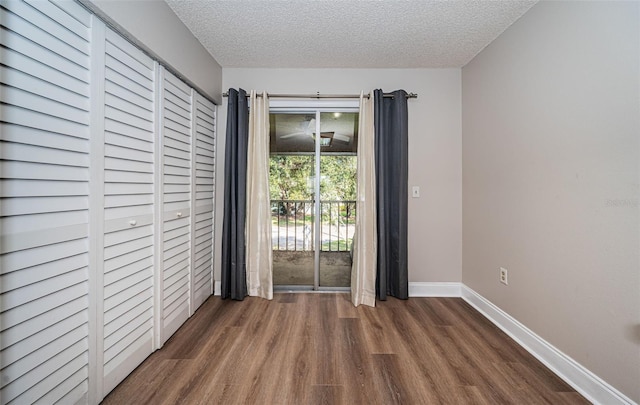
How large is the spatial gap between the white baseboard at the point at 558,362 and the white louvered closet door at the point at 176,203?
8.62ft

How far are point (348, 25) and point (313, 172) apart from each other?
1391 mm

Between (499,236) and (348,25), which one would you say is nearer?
(348,25)

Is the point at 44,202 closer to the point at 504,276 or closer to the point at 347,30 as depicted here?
Answer: the point at 347,30

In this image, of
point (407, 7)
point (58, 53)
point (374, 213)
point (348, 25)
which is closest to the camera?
point (58, 53)

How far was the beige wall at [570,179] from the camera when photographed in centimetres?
123

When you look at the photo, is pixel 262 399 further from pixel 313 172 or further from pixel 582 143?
pixel 582 143

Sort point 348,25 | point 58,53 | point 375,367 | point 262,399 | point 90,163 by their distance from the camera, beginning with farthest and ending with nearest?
point 348,25 → point 375,367 → point 262,399 → point 90,163 → point 58,53

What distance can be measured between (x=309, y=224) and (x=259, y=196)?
730 millimetres

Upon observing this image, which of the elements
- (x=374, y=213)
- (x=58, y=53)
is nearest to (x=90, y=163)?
(x=58, y=53)

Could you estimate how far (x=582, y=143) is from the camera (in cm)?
143

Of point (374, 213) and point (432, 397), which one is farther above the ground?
point (374, 213)

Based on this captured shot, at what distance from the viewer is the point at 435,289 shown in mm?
2686

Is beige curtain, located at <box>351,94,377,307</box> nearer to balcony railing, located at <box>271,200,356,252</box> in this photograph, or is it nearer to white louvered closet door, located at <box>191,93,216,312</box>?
balcony railing, located at <box>271,200,356,252</box>

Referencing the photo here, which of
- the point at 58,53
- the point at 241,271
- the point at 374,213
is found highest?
the point at 58,53
